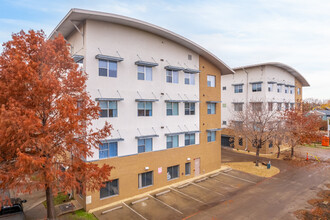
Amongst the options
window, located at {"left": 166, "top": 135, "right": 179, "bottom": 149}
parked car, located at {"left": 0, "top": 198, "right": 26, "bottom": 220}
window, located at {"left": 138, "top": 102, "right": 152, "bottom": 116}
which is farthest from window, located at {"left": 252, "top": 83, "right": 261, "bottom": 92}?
parked car, located at {"left": 0, "top": 198, "right": 26, "bottom": 220}

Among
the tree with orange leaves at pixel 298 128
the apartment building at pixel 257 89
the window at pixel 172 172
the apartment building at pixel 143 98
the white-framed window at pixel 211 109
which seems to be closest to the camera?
the apartment building at pixel 143 98

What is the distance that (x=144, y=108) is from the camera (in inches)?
724

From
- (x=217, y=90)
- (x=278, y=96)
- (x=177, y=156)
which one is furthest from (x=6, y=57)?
(x=278, y=96)

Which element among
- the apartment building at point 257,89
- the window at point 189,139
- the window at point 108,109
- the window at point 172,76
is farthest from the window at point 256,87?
the window at point 108,109

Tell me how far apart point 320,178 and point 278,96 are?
59.4 ft

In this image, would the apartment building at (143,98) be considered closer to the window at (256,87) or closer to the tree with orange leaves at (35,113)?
the tree with orange leaves at (35,113)

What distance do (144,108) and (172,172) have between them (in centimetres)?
738

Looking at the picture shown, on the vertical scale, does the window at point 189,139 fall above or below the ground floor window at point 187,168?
A: above

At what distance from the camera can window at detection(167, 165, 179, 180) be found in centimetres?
2043

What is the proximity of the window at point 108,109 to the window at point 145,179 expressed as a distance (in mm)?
6073

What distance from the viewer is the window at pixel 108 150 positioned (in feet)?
52.4

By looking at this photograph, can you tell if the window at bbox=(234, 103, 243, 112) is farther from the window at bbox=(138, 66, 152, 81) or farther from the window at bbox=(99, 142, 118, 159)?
the window at bbox=(99, 142, 118, 159)

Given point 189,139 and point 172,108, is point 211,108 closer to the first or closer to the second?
point 189,139

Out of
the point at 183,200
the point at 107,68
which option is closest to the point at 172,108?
the point at 107,68
